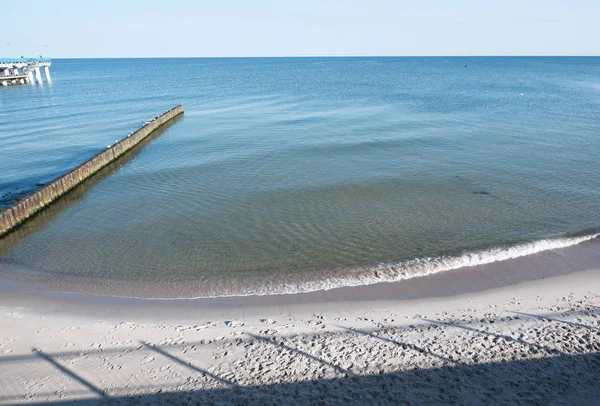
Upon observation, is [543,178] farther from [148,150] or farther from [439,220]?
[148,150]

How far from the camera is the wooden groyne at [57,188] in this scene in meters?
20.8

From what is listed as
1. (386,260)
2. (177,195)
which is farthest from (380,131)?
(386,260)

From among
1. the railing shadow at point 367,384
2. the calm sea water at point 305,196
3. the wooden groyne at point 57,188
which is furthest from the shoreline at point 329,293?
the wooden groyne at point 57,188

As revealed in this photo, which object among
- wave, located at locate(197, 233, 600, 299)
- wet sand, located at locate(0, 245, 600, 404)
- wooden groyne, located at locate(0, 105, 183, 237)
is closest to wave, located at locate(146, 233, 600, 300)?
wave, located at locate(197, 233, 600, 299)

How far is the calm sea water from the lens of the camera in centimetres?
1681

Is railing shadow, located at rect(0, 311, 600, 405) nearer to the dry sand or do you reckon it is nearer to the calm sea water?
the dry sand

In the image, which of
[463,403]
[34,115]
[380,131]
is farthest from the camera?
[34,115]

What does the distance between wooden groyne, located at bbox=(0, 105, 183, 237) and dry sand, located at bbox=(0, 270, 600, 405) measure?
8.96m

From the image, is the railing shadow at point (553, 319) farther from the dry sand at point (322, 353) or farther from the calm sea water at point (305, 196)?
the calm sea water at point (305, 196)

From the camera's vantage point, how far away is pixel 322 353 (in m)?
10.7

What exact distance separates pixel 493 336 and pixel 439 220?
9479 millimetres

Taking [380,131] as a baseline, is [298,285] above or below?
below

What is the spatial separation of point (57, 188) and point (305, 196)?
609 inches

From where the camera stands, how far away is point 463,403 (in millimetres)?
9008
